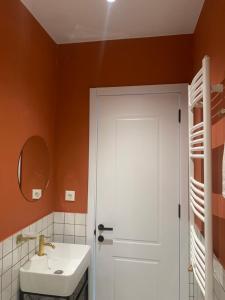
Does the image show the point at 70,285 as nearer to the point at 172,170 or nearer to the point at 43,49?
the point at 172,170

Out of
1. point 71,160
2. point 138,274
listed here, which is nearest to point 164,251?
point 138,274

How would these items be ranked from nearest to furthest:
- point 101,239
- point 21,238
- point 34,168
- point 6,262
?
point 6,262
point 21,238
point 34,168
point 101,239

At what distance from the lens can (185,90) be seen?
2.15 meters

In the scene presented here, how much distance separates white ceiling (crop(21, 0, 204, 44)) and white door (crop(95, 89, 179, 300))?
1.86ft

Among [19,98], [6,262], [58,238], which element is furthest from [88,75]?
[6,262]

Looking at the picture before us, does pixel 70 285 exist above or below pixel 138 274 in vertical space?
above

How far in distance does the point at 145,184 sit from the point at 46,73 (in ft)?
4.41

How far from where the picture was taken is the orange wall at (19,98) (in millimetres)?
1548

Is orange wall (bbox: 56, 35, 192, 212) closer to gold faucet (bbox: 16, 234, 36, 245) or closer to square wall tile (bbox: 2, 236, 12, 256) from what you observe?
gold faucet (bbox: 16, 234, 36, 245)

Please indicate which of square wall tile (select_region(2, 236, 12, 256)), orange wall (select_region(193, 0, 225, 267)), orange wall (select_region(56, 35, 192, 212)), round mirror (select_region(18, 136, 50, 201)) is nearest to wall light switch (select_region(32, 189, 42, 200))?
round mirror (select_region(18, 136, 50, 201))

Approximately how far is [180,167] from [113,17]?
137 centimetres

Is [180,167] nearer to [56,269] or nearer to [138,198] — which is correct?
[138,198]

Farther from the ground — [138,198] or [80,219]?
[138,198]

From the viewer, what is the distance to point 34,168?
1974mm
